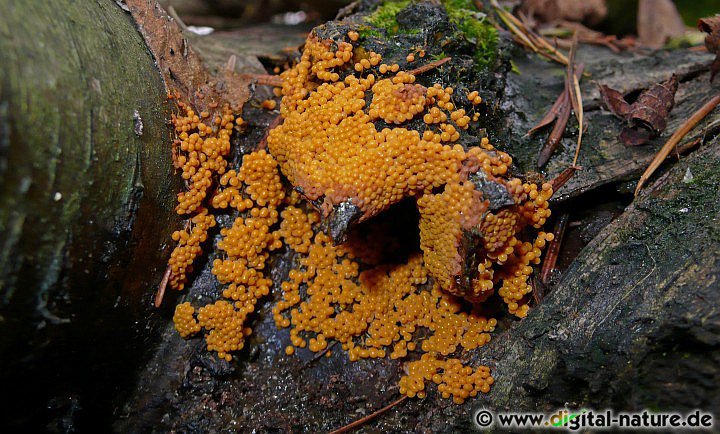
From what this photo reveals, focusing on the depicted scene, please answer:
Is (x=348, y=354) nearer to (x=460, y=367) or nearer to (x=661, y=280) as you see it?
(x=460, y=367)

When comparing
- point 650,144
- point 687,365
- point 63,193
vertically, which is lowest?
point 687,365

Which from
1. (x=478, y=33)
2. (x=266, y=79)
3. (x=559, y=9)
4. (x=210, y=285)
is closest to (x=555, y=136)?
(x=478, y=33)

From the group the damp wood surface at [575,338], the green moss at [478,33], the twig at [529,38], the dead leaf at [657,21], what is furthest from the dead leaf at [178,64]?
the dead leaf at [657,21]

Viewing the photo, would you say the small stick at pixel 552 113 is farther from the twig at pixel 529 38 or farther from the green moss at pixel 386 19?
the green moss at pixel 386 19

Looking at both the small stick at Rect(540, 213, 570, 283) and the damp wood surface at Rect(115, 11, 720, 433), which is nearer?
the damp wood surface at Rect(115, 11, 720, 433)

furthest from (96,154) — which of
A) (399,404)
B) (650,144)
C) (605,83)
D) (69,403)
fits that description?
(605,83)

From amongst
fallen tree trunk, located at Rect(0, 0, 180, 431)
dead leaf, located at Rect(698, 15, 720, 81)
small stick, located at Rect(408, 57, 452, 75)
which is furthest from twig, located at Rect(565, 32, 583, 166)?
fallen tree trunk, located at Rect(0, 0, 180, 431)

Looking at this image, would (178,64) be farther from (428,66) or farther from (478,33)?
(478,33)

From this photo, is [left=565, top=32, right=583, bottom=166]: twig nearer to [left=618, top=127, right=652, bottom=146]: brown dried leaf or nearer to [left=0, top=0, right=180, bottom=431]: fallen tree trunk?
[left=618, top=127, right=652, bottom=146]: brown dried leaf
